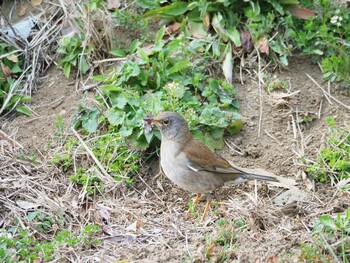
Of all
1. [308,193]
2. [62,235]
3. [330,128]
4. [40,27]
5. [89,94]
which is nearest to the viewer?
[62,235]

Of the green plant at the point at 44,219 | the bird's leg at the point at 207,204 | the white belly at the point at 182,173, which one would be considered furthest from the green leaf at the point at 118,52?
the green plant at the point at 44,219

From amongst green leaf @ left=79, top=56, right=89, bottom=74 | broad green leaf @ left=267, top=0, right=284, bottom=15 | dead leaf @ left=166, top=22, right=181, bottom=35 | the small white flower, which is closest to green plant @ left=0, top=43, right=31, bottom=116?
green leaf @ left=79, top=56, right=89, bottom=74

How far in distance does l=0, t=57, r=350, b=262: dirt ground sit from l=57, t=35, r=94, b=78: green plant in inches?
8.0

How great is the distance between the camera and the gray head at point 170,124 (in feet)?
26.5

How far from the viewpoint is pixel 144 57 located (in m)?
8.96

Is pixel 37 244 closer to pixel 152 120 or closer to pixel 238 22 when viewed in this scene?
pixel 152 120

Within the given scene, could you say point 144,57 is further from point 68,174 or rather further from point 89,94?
point 68,174

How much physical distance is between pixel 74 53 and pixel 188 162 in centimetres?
244

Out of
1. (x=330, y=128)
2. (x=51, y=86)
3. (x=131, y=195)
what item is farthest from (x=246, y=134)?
(x=51, y=86)

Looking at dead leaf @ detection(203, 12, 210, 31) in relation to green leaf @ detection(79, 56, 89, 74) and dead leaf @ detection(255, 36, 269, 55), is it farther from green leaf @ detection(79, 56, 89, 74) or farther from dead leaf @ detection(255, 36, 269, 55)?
green leaf @ detection(79, 56, 89, 74)

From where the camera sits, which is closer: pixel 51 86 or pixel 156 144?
pixel 156 144

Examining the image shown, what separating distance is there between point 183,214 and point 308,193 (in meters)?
1.30

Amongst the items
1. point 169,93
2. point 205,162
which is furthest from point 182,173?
point 169,93

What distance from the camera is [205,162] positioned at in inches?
318
